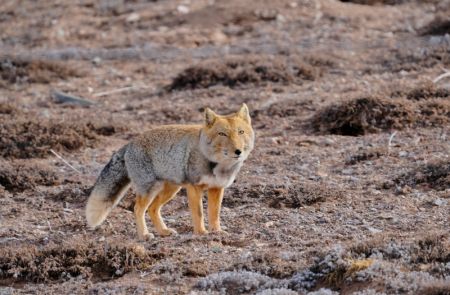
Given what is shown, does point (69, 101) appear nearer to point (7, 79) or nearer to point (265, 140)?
point (7, 79)

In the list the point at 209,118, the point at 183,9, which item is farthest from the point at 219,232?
the point at 183,9

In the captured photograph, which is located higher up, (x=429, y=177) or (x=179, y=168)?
(x=179, y=168)

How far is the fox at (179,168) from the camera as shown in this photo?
9.18 metres

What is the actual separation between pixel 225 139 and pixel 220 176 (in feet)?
1.48

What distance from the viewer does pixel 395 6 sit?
86.9 feet

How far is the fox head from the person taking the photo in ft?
29.6

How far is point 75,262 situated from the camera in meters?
8.73

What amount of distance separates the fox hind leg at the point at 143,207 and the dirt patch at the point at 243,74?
867cm

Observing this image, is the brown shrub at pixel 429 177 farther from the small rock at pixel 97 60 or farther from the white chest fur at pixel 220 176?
the small rock at pixel 97 60

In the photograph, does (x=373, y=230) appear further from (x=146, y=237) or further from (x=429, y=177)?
(x=146, y=237)

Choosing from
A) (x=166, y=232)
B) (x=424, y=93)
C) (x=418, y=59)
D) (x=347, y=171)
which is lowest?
(x=418, y=59)

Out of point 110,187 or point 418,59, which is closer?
point 110,187

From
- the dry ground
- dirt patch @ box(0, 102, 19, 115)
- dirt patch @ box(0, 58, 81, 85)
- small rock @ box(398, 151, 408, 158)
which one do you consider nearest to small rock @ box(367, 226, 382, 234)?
the dry ground

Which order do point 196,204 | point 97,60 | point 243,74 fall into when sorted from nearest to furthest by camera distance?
point 196,204 < point 243,74 < point 97,60
